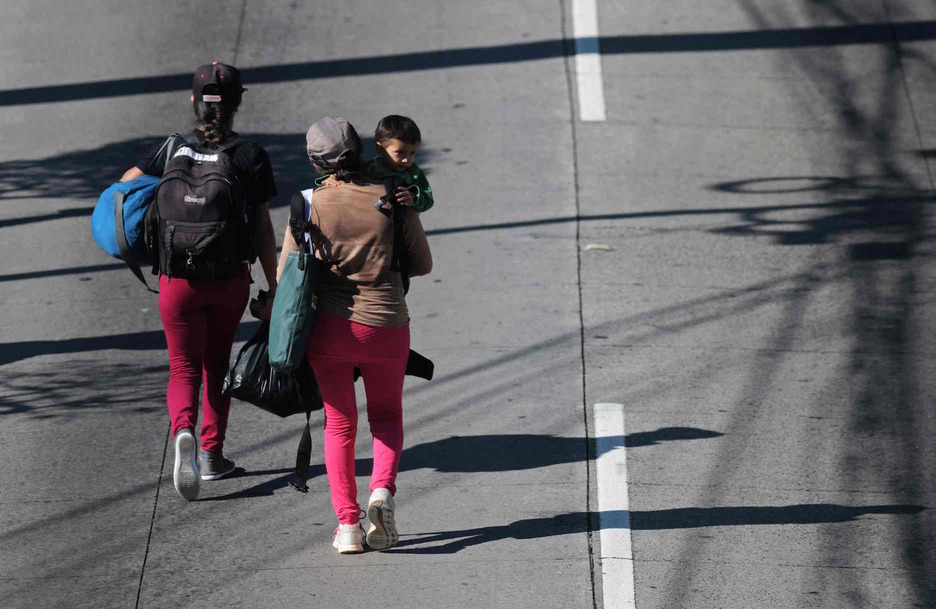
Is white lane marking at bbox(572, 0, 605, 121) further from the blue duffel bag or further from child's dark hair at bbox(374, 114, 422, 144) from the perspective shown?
child's dark hair at bbox(374, 114, 422, 144)

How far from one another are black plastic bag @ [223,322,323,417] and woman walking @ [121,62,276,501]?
1.00 ft

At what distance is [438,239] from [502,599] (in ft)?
14.6

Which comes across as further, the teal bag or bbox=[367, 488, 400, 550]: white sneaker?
bbox=[367, 488, 400, 550]: white sneaker

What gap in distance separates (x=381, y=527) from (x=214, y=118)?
196cm

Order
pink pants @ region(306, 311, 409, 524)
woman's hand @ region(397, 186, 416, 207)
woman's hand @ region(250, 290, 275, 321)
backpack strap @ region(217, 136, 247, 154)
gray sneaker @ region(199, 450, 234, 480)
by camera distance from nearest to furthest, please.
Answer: woman's hand @ region(397, 186, 416, 207) < pink pants @ region(306, 311, 409, 524) < backpack strap @ region(217, 136, 247, 154) < woman's hand @ region(250, 290, 275, 321) < gray sneaker @ region(199, 450, 234, 480)

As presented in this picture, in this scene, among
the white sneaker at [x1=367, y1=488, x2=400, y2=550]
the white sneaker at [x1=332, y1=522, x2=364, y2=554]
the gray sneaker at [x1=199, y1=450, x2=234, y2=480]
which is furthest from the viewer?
the gray sneaker at [x1=199, y1=450, x2=234, y2=480]

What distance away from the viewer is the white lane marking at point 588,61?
456 inches

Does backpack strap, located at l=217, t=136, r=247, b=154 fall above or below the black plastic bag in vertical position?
above

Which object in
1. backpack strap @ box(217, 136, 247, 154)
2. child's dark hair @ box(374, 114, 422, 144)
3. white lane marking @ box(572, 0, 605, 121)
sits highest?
child's dark hair @ box(374, 114, 422, 144)

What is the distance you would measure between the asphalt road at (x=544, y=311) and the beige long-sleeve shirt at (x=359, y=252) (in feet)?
3.75

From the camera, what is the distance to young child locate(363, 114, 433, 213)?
5352mm

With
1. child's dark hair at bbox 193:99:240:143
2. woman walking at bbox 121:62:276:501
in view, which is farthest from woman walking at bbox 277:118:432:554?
child's dark hair at bbox 193:99:240:143

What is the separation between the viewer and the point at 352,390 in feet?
18.5

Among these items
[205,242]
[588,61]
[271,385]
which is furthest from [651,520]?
[588,61]
